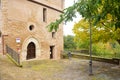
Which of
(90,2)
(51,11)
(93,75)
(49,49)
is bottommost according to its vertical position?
(93,75)

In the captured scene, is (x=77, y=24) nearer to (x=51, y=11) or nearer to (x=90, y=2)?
(x=51, y=11)

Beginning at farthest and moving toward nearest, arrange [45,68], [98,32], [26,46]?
[26,46]
[98,32]
[45,68]

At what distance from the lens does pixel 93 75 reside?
50.2 ft

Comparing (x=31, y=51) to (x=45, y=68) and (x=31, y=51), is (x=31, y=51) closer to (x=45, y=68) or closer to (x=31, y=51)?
(x=31, y=51)

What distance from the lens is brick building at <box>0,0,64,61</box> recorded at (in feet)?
67.5

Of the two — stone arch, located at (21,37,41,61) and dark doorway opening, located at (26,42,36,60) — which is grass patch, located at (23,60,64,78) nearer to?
stone arch, located at (21,37,41,61)

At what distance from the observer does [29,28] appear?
23516 mm

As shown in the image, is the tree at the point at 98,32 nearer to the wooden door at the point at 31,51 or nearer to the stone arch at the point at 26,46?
the stone arch at the point at 26,46

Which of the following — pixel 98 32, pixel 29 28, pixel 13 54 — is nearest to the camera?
pixel 13 54

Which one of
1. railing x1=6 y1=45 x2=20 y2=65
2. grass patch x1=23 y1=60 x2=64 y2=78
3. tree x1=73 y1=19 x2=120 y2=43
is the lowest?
grass patch x1=23 y1=60 x2=64 y2=78

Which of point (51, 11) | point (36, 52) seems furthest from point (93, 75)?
point (51, 11)

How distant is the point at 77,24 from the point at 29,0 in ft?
20.6

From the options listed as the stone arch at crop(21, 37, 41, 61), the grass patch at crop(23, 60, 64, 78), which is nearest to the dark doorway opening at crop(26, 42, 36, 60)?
the stone arch at crop(21, 37, 41, 61)

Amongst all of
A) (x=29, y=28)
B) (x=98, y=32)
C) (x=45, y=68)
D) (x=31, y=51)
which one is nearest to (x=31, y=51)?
(x=31, y=51)
